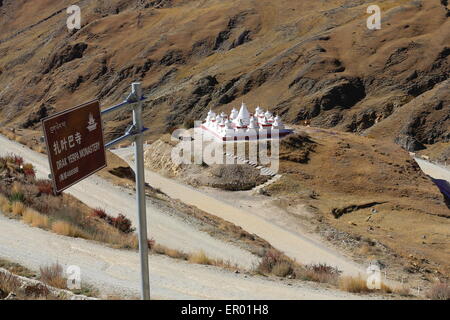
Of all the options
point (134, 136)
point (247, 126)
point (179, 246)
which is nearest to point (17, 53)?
point (247, 126)

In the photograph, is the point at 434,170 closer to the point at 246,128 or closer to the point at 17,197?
the point at 246,128

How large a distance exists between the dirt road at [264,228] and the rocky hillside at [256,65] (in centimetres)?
3236

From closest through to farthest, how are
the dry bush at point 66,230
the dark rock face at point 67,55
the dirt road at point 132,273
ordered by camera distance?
1. the dirt road at point 132,273
2. the dry bush at point 66,230
3. the dark rock face at point 67,55

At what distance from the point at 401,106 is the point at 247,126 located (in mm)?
33353

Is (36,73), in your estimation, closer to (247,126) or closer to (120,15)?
(120,15)

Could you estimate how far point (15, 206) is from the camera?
15633mm

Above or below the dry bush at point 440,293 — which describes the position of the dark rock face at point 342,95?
below

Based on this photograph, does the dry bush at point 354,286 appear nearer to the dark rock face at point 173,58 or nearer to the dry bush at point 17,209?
the dry bush at point 17,209

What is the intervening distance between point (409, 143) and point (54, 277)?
53438 mm

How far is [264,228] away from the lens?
2683cm

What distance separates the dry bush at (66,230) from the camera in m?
14.2

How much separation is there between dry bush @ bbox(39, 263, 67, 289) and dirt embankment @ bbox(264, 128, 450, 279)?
14674mm

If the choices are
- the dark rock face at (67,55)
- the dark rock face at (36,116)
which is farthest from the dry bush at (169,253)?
the dark rock face at (67,55)

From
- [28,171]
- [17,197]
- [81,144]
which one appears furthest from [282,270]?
[28,171]
